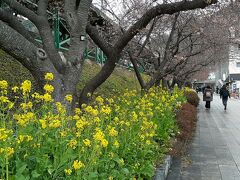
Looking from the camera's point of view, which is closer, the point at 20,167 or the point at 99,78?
the point at 20,167

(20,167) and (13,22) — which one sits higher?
(13,22)

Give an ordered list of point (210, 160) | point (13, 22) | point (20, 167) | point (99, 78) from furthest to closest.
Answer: point (210, 160), point (99, 78), point (13, 22), point (20, 167)

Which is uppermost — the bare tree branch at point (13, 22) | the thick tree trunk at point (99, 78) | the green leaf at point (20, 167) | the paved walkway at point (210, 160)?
the bare tree branch at point (13, 22)

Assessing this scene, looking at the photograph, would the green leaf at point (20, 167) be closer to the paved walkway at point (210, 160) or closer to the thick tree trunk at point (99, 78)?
the paved walkway at point (210, 160)

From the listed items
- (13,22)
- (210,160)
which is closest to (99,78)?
(13,22)

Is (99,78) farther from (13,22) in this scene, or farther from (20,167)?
(20,167)

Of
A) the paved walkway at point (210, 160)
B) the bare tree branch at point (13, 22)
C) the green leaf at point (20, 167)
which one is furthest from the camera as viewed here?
the paved walkway at point (210, 160)

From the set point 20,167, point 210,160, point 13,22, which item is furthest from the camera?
point 210,160

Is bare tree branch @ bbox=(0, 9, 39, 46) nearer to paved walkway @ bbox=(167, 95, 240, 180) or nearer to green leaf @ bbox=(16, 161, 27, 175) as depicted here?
paved walkway @ bbox=(167, 95, 240, 180)

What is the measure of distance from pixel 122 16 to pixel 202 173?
5251mm

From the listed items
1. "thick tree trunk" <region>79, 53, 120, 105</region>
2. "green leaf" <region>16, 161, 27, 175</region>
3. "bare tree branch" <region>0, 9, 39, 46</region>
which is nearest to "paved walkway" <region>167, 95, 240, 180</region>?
"thick tree trunk" <region>79, 53, 120, 105</region>

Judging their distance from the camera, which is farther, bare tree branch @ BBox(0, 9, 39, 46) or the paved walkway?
the paved walkway

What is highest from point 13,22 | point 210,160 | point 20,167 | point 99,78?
point 13,22

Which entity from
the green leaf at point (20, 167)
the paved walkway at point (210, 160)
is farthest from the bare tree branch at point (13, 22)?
the green leaf at point (20, 167)
